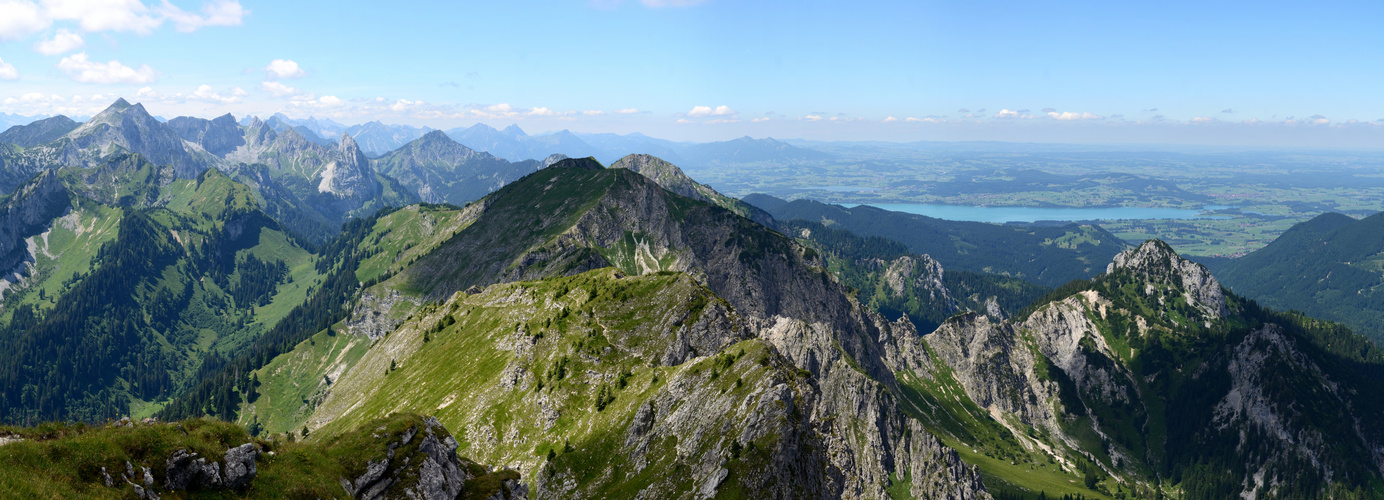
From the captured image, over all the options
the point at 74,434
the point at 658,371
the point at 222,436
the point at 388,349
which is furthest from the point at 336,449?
the point at 388,349

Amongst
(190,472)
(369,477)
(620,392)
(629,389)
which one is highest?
(190,472)

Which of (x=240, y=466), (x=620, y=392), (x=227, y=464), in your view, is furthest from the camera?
(x=620, y=392)

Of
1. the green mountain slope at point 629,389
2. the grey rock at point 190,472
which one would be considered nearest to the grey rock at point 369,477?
the grey rock at point 190,472

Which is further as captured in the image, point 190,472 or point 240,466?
point 240,466

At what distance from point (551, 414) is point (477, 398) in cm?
1946

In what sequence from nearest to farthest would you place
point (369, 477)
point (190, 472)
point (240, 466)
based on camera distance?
point (190, 472), point (240, 466), point (369, 477)

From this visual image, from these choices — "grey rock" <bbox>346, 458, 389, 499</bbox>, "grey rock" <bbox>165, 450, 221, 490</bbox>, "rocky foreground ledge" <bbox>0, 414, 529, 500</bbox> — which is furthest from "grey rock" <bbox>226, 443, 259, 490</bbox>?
"grey rock" <bbox>346, 458, 389, 499</bbox>

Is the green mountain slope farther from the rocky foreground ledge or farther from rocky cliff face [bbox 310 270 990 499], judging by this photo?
the rocky foreground ledge

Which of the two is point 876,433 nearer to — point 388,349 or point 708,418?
point 708,418

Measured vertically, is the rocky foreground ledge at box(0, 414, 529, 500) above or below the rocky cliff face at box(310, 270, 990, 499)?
above

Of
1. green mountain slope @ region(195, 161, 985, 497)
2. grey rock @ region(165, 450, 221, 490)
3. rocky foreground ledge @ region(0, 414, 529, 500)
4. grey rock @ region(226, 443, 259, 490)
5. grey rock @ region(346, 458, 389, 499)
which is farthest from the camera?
green mountain slope @ region(195, 161, 985, 497)

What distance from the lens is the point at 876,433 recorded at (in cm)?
17588

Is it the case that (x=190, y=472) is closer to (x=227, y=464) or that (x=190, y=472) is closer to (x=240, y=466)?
(x=227, y=464)

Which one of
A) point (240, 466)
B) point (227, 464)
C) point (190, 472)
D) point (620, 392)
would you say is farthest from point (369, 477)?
point (620, 392)
